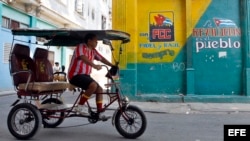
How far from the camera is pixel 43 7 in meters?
20.1

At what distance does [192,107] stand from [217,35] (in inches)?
130

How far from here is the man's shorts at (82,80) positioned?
19.4 feet

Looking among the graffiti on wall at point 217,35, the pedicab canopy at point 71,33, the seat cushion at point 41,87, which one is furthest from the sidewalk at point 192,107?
the pedicab canopy at point 71,33

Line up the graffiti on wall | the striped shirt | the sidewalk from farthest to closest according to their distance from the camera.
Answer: the graffiti on wall → the sidewalk → the striped shirt

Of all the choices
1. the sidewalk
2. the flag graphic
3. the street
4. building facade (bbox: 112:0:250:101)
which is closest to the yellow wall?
building facade (bbox: 112:0:250:101)

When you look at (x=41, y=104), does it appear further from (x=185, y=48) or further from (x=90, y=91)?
(x=185, y=48)

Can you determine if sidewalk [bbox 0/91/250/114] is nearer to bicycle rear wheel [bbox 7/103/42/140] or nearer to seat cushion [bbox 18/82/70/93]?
seat cushion [bbox 18/82/70/93]

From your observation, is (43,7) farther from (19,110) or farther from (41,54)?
(19,110)

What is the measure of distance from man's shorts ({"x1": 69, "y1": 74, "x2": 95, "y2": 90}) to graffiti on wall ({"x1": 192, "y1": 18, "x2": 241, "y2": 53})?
7.51 m

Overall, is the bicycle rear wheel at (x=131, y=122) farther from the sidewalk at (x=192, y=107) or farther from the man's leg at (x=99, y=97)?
the sidewalk at (x=192, y=107)

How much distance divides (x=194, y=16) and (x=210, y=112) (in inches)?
171

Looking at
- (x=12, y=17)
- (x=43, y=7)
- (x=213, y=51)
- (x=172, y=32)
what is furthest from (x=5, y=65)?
(x=213, y=51)

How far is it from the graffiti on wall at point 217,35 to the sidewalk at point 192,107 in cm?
230

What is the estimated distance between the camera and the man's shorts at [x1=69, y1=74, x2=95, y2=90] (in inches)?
233
